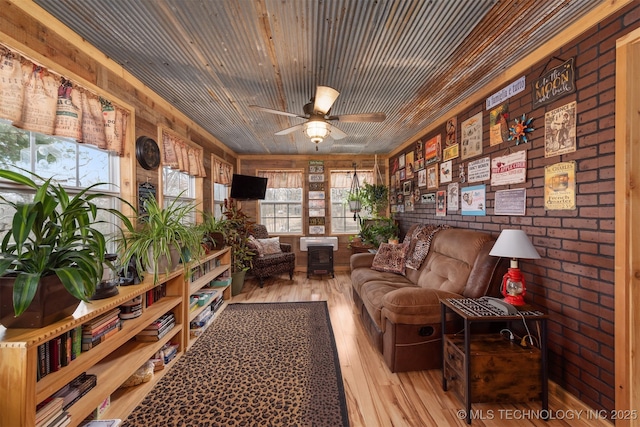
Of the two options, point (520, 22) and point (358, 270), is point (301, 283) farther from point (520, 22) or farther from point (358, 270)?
point (520, 22)

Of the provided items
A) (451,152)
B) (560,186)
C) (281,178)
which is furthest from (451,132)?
(281,178)

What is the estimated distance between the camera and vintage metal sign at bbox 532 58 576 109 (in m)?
1.72

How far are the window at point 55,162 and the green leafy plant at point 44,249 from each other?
23 cm

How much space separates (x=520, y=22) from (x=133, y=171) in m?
3.19

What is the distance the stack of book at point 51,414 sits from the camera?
47.6 inches

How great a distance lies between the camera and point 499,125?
238 centimetres

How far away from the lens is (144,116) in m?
2.59

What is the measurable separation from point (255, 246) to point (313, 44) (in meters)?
3.25

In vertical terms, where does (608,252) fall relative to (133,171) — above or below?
below

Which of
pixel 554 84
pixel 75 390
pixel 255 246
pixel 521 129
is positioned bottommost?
pixel 75 390

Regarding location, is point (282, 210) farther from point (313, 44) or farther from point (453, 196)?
point (313, 44)

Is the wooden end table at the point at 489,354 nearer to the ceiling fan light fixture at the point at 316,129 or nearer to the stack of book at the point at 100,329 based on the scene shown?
the ceiling fan light fixture at the point at 316,129

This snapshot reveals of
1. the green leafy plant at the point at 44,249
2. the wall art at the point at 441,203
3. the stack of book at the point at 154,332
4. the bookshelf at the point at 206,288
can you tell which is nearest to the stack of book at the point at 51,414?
the green leafy plant at the point at 44,249

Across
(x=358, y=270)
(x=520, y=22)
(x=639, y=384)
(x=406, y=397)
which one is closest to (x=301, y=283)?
(x=358, y=270)
